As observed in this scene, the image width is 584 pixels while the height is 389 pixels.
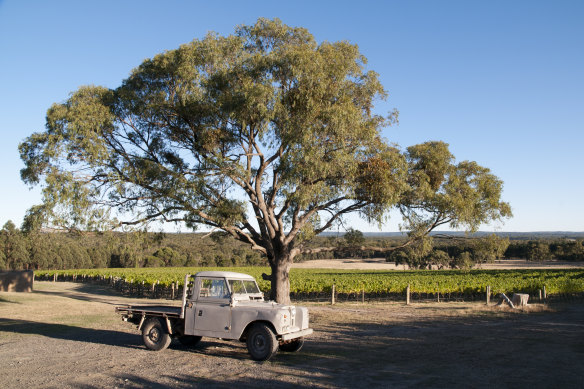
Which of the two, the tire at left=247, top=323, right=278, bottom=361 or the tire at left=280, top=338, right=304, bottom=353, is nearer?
→ the tire at left=247, top=323, right=278, bottom=361

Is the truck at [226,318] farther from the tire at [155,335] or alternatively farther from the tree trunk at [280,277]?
the tree trunk at [280,277]

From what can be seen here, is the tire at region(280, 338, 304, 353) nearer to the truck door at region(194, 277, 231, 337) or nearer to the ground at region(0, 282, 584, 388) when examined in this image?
the ground at region(0, 282, 584, 388)

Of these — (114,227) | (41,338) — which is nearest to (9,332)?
(41,338)

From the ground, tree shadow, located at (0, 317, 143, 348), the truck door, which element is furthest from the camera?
tree shadow, located at (0, 317, 143, 348)

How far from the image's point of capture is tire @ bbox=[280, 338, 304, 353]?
425 inches

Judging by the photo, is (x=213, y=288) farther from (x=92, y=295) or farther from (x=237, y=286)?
(x=92, y=295)

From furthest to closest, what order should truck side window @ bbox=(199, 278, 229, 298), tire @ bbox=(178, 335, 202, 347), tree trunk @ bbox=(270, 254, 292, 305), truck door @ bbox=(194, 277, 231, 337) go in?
tree trunk @ bbox=(270, 254, 292, 305)
tire @ bbox=(178, 335, 202, 347)
truck side window @ bbox=(199, 278, 229, 298)
truck door @ bbox=(194, 277, 231, 337)

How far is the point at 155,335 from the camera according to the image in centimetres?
1116

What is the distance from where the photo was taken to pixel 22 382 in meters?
7.89

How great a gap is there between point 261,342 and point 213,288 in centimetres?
182

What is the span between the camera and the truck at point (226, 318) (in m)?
9.88

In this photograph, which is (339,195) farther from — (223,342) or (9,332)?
(9,332)

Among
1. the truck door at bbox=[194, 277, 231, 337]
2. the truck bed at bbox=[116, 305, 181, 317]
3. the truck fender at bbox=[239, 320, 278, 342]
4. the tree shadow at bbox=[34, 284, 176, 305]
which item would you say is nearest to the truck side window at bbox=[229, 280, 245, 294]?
the truck door at bbox=[194, 277, 231, 337]

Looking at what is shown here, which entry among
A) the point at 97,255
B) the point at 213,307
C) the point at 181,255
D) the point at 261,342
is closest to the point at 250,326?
the point at 261,342
